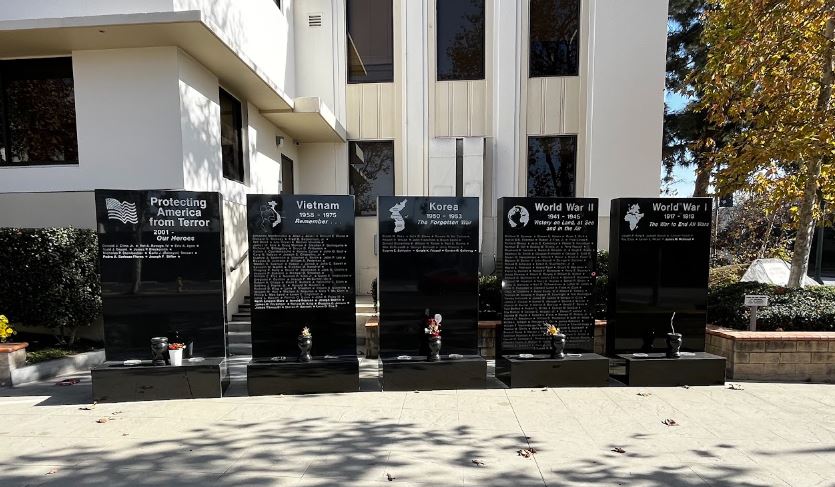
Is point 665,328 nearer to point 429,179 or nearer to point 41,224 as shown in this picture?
point 429,179

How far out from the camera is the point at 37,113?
6.68 meters

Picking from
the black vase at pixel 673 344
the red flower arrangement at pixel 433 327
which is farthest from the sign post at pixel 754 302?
the red flower arrangement at pixel 433 327

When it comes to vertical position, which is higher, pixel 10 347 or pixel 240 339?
pixel 10 347

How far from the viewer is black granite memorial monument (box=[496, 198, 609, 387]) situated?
5141 millimetres

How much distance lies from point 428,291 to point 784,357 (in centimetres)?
483

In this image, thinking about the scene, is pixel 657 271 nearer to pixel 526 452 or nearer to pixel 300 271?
pixel 526 452

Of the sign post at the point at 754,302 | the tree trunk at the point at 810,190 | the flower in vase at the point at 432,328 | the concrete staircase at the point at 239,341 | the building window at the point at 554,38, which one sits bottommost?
the concrete staircase at the point at 239,341

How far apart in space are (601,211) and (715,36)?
3.75 meters

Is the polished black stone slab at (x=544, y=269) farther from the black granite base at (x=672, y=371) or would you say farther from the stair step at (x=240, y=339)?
the stair step at (x=240, y=339)

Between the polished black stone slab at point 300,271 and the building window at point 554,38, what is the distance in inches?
279

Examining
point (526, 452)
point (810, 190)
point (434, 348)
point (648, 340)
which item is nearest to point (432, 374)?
point (434, 348)

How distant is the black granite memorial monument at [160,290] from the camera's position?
476cm

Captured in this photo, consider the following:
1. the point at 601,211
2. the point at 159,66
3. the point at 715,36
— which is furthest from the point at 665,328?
the point at 159,66

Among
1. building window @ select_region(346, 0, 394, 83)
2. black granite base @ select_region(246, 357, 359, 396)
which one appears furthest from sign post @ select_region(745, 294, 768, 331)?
building window @ select_region(346, 0, 394, 83)
